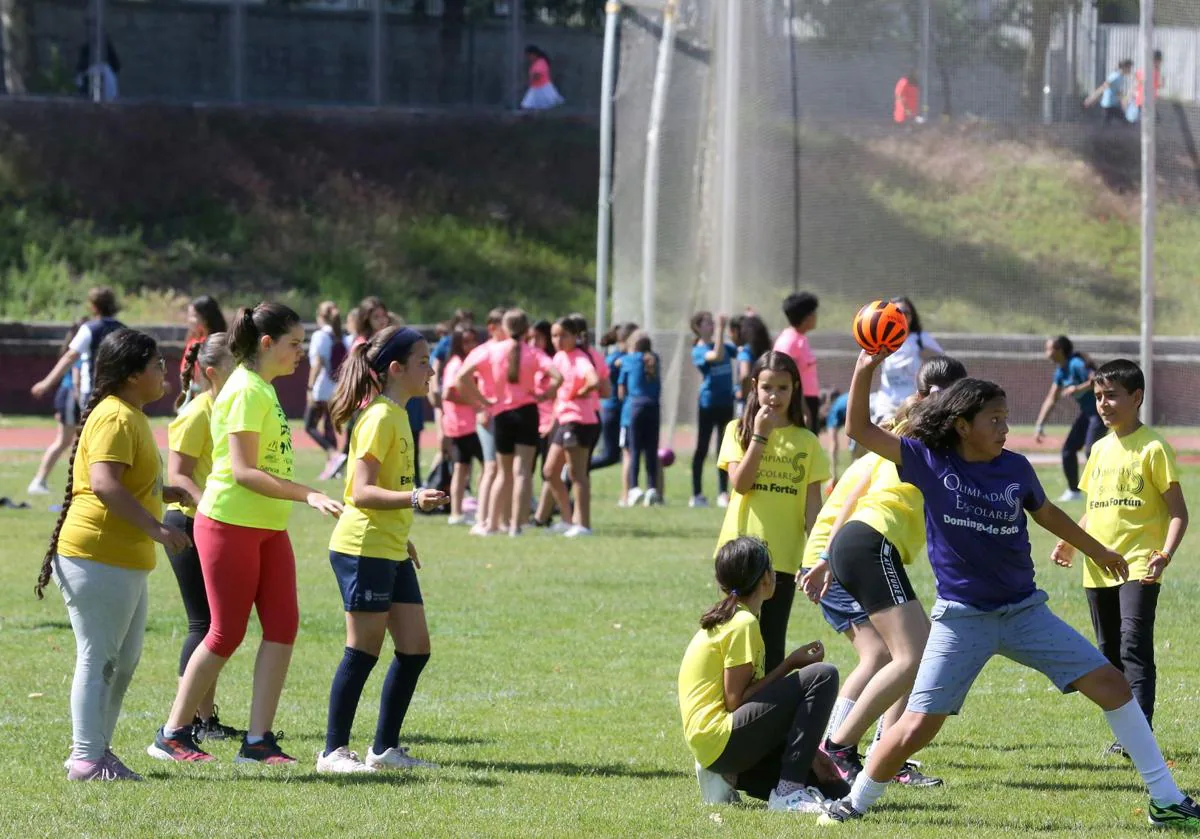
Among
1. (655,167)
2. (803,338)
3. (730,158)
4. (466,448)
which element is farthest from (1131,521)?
(655,167)

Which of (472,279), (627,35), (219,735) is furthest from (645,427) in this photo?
(472,279)

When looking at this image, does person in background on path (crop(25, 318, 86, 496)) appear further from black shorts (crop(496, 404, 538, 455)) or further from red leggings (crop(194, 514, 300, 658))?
red leggings (crop(194, 514, 300, 658))

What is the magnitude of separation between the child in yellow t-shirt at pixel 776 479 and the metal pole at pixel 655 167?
1514 centimetres

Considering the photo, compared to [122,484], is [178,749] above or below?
below

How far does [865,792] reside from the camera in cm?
602

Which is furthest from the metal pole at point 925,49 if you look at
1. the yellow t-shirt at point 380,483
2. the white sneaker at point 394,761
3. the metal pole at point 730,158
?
the white sneaker at point 394,761

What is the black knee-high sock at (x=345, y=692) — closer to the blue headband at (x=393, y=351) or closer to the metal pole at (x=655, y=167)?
the blue headband at (x=393, y=351)

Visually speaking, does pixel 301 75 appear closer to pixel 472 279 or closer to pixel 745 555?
pixel 472 279

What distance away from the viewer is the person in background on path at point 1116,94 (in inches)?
863

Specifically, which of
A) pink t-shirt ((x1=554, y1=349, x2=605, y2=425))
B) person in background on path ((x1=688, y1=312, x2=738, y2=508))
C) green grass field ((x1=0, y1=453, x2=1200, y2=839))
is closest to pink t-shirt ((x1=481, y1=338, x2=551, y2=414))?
pink t-shirt ((x1=554, y1=349, x2=605, y2=425))

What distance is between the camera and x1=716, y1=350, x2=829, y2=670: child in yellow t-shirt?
7.28 metres

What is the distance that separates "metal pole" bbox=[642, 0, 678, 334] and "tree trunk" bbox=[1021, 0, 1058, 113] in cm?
447

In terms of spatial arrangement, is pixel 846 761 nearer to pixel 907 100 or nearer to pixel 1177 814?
pixel 1177 814

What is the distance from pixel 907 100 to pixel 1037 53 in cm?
169
